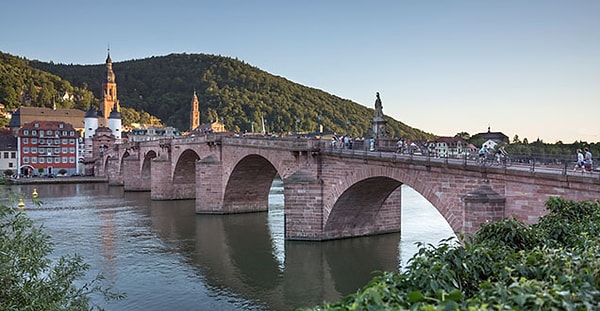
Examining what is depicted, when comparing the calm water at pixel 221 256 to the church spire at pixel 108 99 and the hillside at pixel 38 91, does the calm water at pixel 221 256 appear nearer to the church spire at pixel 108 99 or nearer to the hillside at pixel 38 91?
the church spire at pixel 108 99

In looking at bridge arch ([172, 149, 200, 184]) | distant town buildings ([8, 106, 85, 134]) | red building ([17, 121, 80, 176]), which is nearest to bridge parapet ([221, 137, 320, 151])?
bridge arch ([172, 149, 200, 184])

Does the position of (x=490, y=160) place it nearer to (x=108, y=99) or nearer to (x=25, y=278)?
(x=25, y=278)

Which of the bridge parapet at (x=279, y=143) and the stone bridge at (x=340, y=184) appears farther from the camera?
the bridge parapet at (x=279, y=143)

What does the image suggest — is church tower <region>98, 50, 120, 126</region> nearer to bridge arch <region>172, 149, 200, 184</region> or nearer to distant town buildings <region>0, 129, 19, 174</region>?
distant town buildings <region>0, 129, 19, 174</region>

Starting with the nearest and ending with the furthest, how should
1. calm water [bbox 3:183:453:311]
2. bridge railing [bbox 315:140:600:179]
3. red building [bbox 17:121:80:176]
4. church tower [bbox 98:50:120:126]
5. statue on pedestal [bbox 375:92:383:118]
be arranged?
bridge railing [bbox 315:140:600:179]
calm water [bbox 3:183:453:311]
statue on pedestal [bbox 375:92:383:118]
red building [bbox 17:121:80:176]
church tower [bbox 98:50:120:126]

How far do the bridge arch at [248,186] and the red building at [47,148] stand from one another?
6059 cm

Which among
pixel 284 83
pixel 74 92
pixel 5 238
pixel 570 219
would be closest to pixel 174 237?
pixel 5 238

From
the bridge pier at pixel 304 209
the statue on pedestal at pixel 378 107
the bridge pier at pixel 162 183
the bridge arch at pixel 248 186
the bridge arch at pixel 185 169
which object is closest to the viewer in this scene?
the bridge pier at pixel 304 209

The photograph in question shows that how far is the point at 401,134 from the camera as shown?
447 ft

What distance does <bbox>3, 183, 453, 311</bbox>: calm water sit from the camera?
19828 millimetres

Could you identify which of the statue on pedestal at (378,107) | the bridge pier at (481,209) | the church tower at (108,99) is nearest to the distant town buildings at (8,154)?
the church tower at (108,99)

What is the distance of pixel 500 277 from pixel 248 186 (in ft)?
119

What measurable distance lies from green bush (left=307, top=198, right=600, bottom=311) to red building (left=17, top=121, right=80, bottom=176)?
9278 centimetres

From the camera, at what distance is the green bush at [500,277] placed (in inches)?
169
